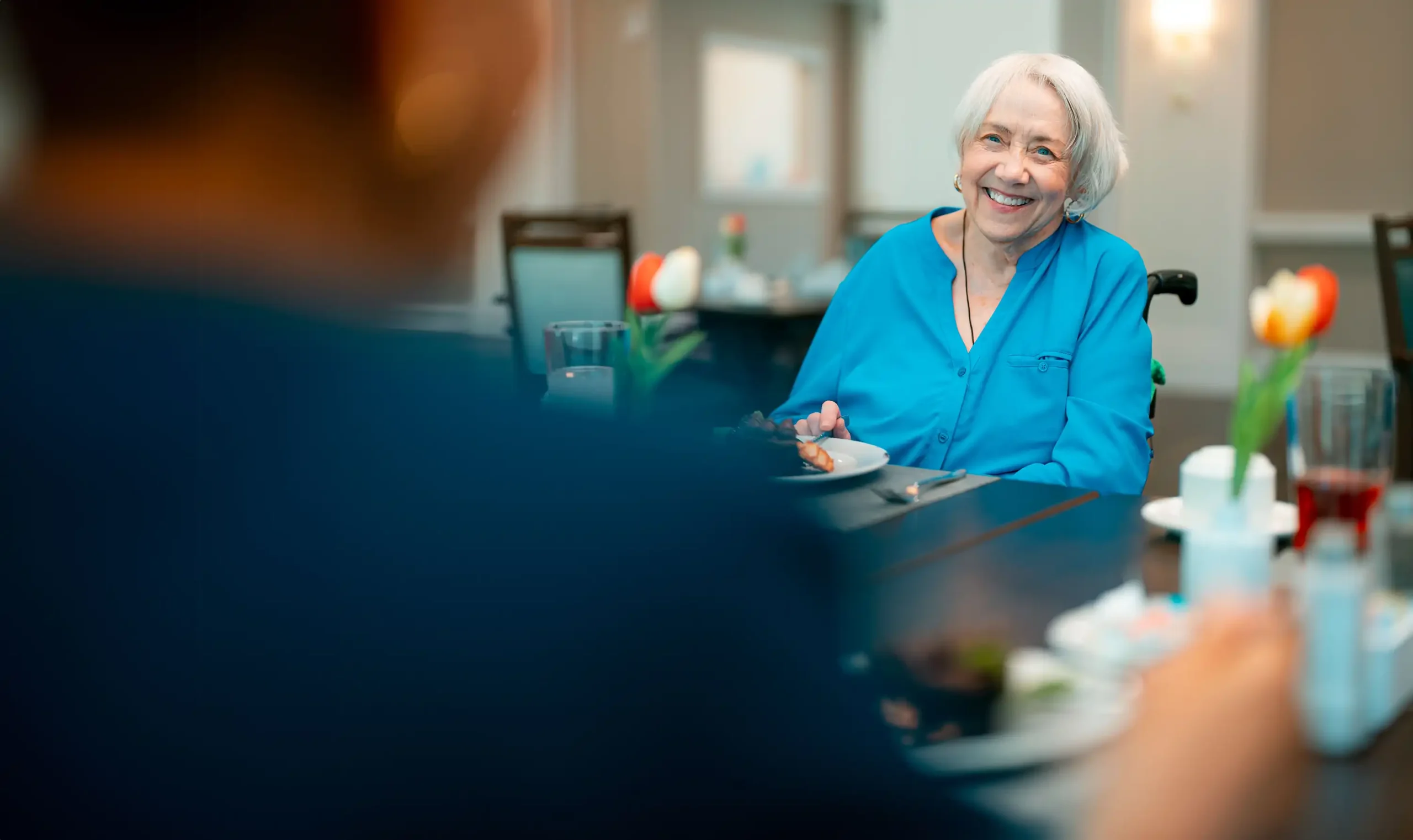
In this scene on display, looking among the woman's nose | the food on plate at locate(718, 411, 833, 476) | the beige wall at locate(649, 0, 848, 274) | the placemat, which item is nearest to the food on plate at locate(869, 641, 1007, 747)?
the food on plate at locate(718, 411, 833, 476)

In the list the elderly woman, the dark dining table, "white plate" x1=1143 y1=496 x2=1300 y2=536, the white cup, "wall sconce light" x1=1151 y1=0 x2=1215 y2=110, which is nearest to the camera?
the dark dining table

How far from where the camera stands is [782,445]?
86cm

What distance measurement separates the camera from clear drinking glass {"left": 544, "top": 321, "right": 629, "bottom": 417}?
1.18 meters

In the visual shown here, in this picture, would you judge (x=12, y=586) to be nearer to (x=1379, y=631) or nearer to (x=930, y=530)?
(x=1379, y=631)

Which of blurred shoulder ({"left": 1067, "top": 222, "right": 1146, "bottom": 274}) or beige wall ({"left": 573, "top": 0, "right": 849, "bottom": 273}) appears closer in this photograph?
blurred shoulder ({"left": 1067, "top": 222, "right": 1146, "bottom": 274})

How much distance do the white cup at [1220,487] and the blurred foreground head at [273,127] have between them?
689mm

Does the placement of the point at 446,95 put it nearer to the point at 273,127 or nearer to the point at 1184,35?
the point at 273,127

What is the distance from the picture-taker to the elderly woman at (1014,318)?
5.92 feet

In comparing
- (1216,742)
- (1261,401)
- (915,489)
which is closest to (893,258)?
(915,489)

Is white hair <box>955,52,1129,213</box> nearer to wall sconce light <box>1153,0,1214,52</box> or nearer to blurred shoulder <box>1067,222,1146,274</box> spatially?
blurred shoulder <box>1067,222,1146,274</box>

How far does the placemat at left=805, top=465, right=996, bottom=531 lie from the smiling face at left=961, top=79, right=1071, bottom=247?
0.60 m

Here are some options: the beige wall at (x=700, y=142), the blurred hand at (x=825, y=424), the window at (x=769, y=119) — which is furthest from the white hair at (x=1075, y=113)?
the window at (x=769, y=119)

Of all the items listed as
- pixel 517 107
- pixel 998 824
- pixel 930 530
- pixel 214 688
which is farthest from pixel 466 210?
pixel 930 530

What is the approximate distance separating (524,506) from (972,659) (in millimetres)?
367
